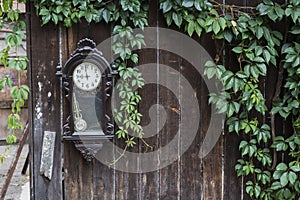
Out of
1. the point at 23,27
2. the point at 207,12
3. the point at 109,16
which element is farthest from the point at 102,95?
the point at 207,12

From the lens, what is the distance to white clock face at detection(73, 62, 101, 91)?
1925 millimetres

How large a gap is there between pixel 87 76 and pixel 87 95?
0.10 metres

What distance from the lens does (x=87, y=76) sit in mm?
1934

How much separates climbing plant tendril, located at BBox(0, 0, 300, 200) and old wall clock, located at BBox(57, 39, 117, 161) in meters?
0.08

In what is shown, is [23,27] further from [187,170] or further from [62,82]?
[187,170]

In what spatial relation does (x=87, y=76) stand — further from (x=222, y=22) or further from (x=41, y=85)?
(x=222, y=22)

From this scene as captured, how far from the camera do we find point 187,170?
6.98 ft

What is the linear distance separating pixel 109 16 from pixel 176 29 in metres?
0.37

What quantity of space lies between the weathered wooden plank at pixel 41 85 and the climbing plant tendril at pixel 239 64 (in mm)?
77

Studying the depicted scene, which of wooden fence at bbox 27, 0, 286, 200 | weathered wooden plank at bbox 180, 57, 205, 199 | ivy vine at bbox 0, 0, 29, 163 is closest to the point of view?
ivy vine at bbox 0, 0, 29, 163

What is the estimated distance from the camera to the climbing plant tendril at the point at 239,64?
191 centimetres

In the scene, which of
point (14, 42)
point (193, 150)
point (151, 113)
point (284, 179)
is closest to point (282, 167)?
point (284, 179)

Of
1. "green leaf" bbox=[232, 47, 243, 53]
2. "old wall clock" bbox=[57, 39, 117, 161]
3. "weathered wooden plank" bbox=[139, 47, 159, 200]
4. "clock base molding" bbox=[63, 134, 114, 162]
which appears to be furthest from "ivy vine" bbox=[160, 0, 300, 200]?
"clock base molding" bbox=[63, 134, 114, 162]

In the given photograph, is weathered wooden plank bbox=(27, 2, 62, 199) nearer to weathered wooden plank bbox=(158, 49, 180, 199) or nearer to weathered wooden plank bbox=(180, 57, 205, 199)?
weathered wooden plank bbox=(158, 49, 180, 199)
